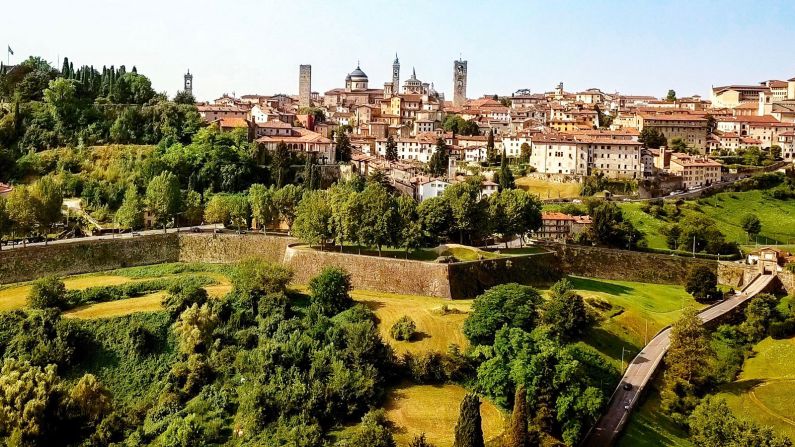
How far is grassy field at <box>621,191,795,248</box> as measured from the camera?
63.4 m

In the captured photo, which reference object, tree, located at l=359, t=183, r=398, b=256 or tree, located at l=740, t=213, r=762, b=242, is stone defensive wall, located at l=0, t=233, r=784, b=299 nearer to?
tree, located at l=359, t=183, r=398, b=256

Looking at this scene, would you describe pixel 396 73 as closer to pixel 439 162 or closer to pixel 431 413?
pixel 439 162

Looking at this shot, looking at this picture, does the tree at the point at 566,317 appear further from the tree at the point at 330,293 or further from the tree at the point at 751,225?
the tree at the point at 751,225

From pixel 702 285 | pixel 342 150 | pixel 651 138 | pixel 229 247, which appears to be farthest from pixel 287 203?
pixel 651 138

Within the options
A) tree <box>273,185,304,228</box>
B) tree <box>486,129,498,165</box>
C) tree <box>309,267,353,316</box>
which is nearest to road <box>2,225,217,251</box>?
A: tree <box>273,185,304,228</box>

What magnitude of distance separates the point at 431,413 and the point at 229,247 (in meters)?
25.0

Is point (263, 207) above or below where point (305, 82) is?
below

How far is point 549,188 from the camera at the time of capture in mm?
74500

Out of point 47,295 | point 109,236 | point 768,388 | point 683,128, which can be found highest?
point 683,128

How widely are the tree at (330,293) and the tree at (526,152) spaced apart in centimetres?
4536

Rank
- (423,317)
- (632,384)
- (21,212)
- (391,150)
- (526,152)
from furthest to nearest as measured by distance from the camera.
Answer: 1. (391,150)
2. (526,152)
3. (21,212)
4. (423,317)
5. (632,384)

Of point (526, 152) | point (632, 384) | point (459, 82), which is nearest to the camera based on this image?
point (632, 384)

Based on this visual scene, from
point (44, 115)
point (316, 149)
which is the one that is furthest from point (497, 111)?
point (44, 115)

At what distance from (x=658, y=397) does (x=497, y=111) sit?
82205 mm
